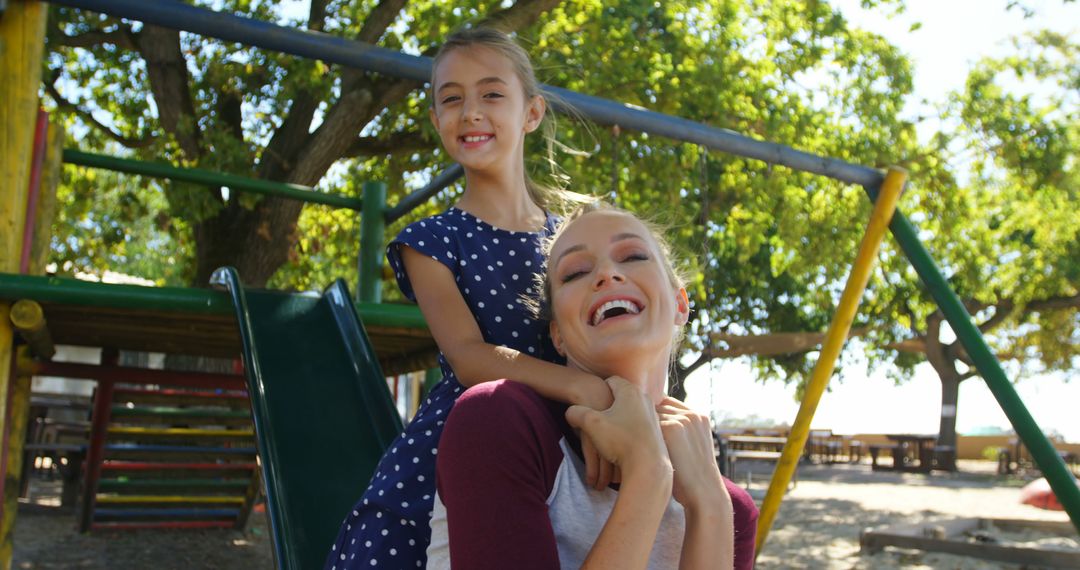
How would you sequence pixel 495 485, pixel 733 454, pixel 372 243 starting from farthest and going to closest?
1. pixel 733 454
2. pixel 372 243
3. pixel 495 485

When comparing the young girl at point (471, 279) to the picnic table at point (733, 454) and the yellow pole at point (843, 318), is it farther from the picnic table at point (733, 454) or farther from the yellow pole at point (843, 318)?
the picnic table at point (733, 454)

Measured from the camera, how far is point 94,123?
9992 mm

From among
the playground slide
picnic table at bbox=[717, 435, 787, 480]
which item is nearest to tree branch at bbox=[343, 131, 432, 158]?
picnic table at bbox=[717, 435, 787, 480]

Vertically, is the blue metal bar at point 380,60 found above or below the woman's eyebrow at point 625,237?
above

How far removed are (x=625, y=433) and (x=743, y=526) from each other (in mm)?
388

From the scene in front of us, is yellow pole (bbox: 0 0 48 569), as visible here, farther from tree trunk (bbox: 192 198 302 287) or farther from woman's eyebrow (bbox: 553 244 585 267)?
tree trunk (bbox: 192 198 302 287)

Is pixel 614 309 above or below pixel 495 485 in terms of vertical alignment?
above

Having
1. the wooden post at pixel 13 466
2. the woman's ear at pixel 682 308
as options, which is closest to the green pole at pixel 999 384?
the woman's ear at pixel 682 308

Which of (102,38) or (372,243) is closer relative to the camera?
(372,243)

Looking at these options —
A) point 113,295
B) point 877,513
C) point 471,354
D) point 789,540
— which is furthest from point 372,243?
point 877,513

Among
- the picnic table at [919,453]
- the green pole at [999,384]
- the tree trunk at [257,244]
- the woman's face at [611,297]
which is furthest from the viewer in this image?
the picnic table at [919,453]

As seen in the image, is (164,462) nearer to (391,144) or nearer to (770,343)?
(391,144)

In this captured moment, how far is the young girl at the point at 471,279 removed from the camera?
4.89ft

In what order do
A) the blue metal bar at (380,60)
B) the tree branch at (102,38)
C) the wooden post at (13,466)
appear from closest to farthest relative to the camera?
1. the blue metal bar at (380,60)
2. the wooden post at (13,466)
3. the tree branch at (102,38)
